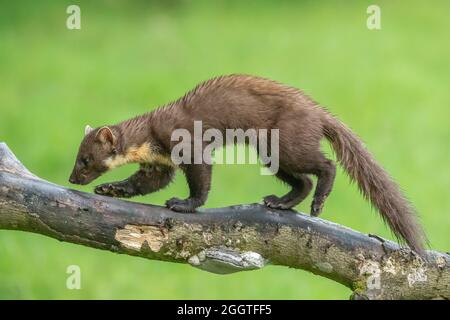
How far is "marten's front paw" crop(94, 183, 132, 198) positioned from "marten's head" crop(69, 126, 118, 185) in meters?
0.22

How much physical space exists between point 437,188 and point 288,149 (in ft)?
29.3

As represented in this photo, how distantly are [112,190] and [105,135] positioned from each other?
390 millimetres

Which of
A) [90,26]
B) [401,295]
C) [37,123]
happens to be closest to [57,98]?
[37,123]

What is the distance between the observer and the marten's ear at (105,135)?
307 inches

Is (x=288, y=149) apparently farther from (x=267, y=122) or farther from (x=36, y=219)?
(x=36, y=219)

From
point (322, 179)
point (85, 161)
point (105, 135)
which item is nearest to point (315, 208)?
point (322, 179)

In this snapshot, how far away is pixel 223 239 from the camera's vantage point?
683cm

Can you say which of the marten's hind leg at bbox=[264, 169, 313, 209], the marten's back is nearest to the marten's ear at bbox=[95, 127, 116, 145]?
the marten's back

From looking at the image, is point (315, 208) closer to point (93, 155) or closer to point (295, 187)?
point (295, 187)

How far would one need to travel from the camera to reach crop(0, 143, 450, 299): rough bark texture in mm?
6750

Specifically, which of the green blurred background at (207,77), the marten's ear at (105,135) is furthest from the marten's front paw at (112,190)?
the green blurred background at (207,77)

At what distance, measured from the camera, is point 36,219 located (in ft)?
22.3

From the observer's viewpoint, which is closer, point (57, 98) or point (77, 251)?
point (77, 251)

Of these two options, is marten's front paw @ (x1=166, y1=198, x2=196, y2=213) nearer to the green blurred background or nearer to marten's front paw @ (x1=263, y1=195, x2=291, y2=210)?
marten's front paw @ (x1=263, y1=195, x2=291, y2=210)
